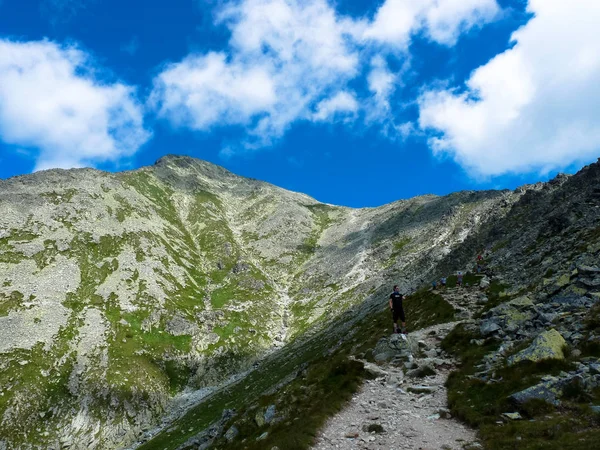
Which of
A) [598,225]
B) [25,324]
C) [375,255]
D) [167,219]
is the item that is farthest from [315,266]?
[598,225]

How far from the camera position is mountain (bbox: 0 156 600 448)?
7233 centimetres

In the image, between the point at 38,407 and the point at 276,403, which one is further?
the point at 38,407

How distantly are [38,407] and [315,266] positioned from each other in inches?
4640

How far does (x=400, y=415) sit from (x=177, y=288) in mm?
129736

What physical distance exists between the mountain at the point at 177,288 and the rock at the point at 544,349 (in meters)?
8.04

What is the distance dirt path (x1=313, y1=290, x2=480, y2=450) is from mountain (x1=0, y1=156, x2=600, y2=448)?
13.5 meters

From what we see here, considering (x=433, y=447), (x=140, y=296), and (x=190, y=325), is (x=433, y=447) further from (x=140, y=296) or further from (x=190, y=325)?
(x=140, y=296)

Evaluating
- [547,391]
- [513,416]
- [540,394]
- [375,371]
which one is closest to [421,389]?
[375,371]

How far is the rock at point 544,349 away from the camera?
747 inches

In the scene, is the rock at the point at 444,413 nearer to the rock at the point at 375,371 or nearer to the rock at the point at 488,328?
the rock at the point at 375,371

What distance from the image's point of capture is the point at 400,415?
1923 centimetres

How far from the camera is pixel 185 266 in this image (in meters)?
157

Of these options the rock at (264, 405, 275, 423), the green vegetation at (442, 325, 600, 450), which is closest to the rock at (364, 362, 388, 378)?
the green vegetation at (442, 325, 600, 450)

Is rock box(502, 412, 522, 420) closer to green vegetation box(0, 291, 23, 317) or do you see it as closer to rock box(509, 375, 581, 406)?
rock box(509, 375, 581, 406)
